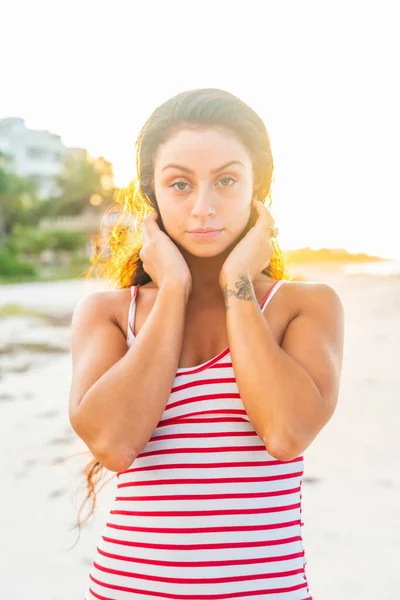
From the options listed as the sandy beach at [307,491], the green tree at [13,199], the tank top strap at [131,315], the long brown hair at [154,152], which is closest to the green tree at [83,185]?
the green tree at [13,199]

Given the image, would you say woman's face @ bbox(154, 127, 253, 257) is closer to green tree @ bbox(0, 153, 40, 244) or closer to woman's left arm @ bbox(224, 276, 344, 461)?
woman's left arm @ bbox(224, 276, 344, 461)

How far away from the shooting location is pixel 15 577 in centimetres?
347

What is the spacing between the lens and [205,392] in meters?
1.46

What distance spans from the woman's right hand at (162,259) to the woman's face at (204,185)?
6 cm

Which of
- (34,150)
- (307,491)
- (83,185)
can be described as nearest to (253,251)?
(307,491)

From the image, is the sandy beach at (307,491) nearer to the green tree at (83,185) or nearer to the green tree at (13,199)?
the green tree at (13,199)

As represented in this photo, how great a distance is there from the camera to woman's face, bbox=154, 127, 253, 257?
1.55 metres

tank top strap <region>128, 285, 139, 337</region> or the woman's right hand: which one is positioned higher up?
the woman's right hand

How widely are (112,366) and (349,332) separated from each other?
1016cm

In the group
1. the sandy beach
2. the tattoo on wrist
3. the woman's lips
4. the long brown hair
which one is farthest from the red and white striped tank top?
the sandy beach

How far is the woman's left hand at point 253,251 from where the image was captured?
165cm

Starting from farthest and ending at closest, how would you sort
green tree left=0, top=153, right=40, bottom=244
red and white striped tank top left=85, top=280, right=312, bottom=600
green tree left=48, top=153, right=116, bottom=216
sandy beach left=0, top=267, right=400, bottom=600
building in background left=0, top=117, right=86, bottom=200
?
building in background left=0, top=117, right=86, bottom=200
green tree left=48, top=153, right=116, bottom=216
green tree left=0, top=153, right=40, bottom=244
sandy beach left=0, top=267, right=400, bottom=600
red and white striped tank top left=85, top=280, right=312, bottom=600

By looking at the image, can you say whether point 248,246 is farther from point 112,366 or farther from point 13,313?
point 13,313

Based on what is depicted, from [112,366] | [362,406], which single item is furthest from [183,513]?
[362,406]
